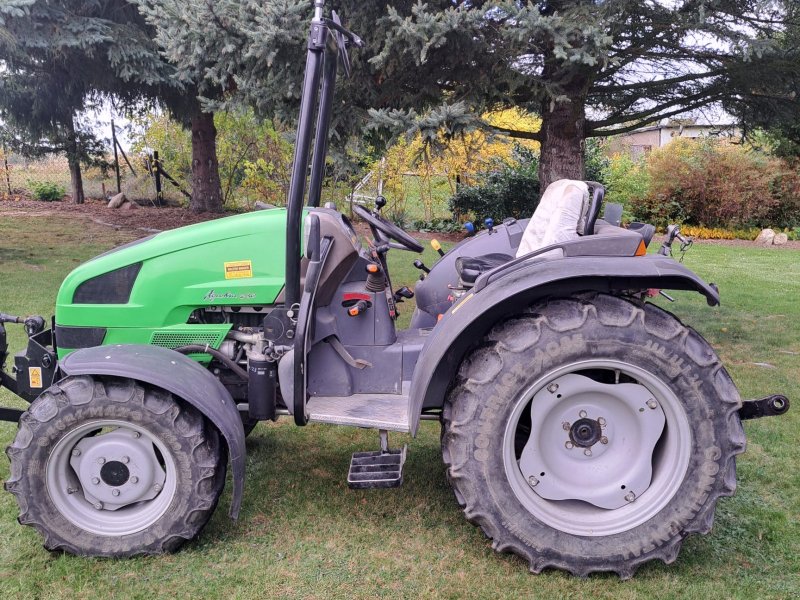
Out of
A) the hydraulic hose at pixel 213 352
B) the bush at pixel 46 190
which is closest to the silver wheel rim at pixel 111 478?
the hydraulic hose at pixel 213 352

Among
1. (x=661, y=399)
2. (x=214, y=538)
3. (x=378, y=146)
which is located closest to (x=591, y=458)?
(x=661, y=399)

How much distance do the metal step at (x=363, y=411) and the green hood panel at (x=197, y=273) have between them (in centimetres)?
51

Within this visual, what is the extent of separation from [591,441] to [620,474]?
0.16m

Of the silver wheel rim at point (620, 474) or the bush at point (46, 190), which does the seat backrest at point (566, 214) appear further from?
the bush at point (46, 190)

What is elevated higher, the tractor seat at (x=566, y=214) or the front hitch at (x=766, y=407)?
the tractor seat at (x=566, y=214)

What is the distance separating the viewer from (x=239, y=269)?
2975 millimetres

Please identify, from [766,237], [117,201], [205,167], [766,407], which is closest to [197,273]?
[766,407]

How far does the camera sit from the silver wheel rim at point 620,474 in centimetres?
257

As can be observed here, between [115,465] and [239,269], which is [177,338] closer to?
[239,269]

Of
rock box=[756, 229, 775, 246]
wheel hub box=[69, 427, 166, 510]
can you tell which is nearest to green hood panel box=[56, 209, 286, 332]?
wheel hub box=[69, 427, 166, 510]

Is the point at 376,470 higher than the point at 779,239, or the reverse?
the point at 779,239

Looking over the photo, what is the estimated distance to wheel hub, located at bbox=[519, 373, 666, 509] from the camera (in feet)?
8.71

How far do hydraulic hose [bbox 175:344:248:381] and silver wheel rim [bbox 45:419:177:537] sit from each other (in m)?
0.41

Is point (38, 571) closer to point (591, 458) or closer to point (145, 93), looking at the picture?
point (591, 458)
